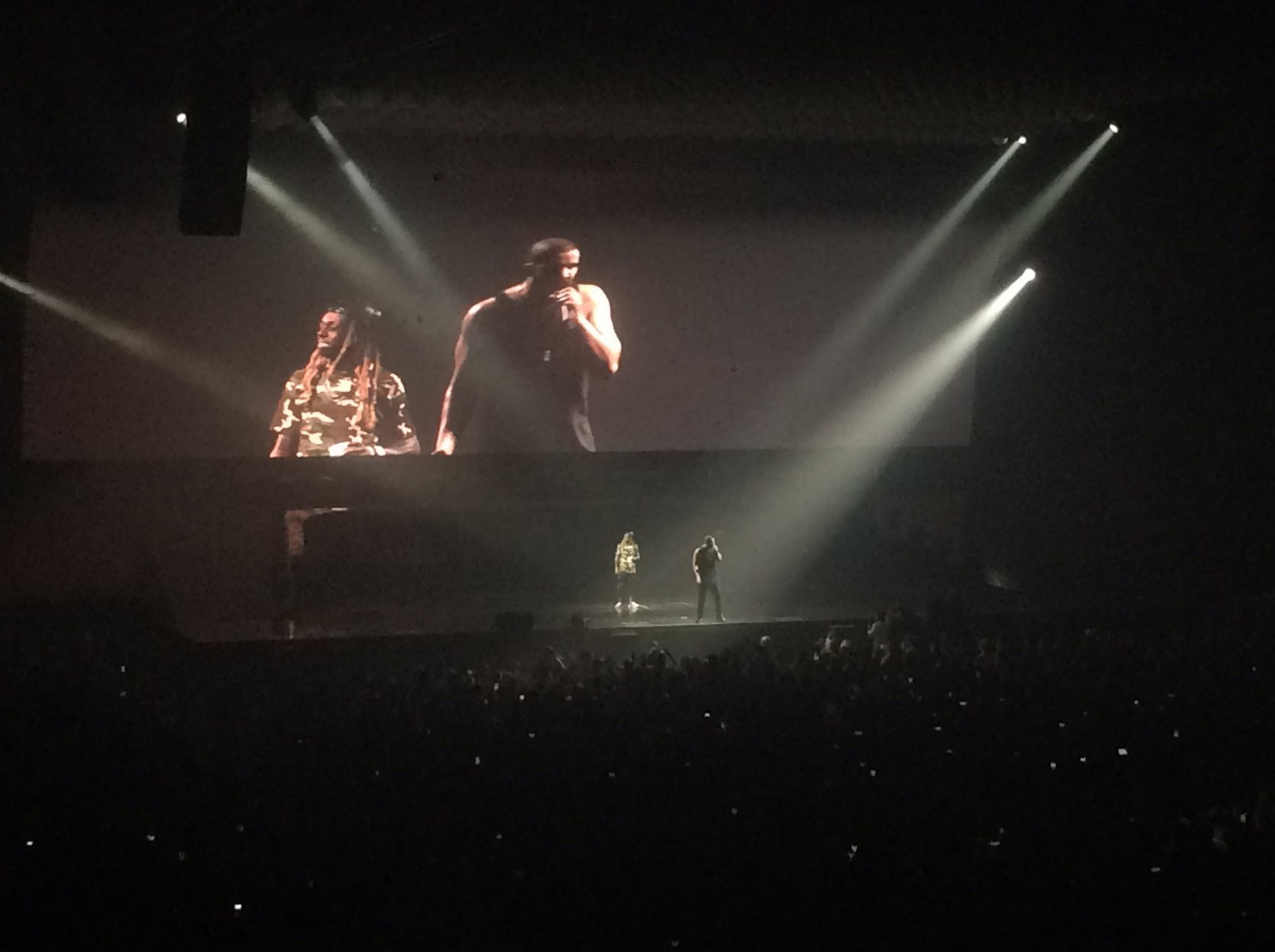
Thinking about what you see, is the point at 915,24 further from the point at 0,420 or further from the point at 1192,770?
the point at 0,420

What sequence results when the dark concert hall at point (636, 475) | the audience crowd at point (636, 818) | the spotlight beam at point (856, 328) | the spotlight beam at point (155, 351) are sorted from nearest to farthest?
1. the audience crowd at point (636, 818)
2. the dark concert hall at point (636, 475)
3. the spotlight beam at point (155, 351)
4. the spotlight beam at point (856, 328)

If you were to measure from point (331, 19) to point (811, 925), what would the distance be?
5.87 metres

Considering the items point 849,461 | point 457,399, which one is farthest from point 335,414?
point 849,461

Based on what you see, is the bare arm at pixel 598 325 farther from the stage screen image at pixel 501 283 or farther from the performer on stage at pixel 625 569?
the performer on stage at pixel 625 569

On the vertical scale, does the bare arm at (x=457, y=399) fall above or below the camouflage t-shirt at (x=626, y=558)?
above

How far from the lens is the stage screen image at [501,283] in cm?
1052

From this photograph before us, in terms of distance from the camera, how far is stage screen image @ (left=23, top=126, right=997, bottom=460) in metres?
10.5

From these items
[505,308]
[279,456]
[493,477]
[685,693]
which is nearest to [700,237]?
[505,308]

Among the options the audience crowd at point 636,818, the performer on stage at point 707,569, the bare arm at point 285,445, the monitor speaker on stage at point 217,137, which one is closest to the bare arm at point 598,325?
the performer on stage at point 707,569

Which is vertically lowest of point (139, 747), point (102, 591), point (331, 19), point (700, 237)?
point (139, 747)

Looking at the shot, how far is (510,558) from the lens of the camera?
11898mm

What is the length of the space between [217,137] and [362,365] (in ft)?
13.4

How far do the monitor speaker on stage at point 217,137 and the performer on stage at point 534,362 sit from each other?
4.15m

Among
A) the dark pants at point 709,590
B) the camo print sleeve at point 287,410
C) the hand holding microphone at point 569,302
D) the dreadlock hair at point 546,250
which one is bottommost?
the dark pants at point 709,590
